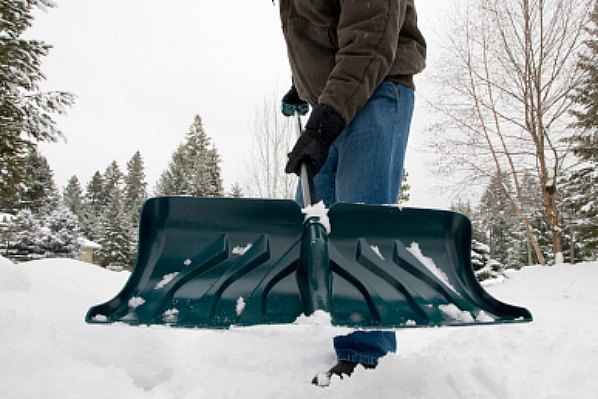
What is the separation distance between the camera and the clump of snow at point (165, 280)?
1.08 m

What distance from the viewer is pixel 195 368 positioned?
150 centimetres

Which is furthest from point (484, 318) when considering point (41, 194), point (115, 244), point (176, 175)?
point (41, 194)

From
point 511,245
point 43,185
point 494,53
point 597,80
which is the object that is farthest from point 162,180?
point 511,245

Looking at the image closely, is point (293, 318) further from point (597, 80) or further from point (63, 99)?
point (597, 80)

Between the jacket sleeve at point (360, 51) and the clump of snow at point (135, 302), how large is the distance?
910mm

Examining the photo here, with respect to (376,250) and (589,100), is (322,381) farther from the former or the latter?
(589,100)

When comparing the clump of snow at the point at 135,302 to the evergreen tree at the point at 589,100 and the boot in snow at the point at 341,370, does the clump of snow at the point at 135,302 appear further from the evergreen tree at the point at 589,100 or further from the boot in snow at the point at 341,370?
the evergreen tree at the point at 589,100

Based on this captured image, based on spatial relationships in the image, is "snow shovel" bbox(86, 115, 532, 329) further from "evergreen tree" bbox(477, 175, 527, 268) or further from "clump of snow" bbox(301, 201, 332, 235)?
"evergreen tree" bbox(477, 175, 527, 268)

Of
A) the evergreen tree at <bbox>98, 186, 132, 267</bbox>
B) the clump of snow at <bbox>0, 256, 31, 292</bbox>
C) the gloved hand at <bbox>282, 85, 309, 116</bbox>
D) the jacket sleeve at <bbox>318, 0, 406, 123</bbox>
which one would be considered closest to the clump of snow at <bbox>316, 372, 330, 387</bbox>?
the jacket sleeve at <bbox>318, 0, 406, 123</bbox>

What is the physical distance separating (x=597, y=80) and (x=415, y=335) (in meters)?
10.9

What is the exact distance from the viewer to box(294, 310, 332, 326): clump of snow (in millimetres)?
902

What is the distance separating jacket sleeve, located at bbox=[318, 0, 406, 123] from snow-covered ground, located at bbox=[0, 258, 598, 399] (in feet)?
2.72

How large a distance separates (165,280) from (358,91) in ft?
3.12

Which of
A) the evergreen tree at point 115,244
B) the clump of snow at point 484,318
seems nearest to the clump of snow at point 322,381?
the clump of snow at point 484,318
